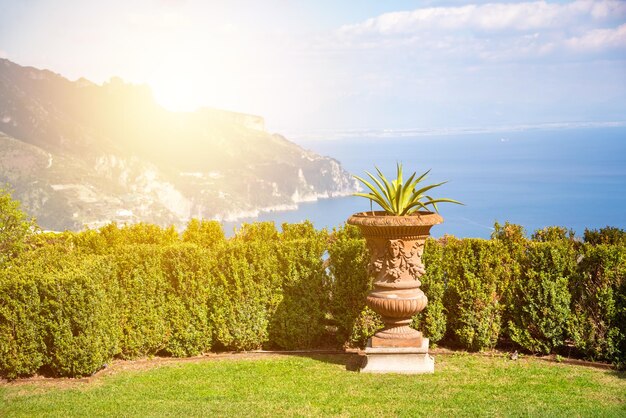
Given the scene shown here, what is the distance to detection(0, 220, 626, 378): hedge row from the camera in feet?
27.2

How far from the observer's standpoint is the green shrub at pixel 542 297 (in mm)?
8922

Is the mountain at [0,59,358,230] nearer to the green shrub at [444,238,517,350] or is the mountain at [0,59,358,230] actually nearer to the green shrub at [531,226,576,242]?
the green shrub at [531,226,576,242]

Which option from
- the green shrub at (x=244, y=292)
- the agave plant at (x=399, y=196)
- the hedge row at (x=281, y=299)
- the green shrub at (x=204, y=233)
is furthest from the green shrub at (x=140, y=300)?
the agave plant at (x=399, y=196)

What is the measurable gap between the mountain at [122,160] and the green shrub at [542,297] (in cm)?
10261

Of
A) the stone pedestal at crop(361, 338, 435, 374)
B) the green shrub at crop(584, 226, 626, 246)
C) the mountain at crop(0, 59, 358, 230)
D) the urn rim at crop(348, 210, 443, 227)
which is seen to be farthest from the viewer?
the mountain at crop(0, 59, 358, 230)

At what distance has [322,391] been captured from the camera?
7457mm

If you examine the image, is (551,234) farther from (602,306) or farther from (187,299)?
(187,299)

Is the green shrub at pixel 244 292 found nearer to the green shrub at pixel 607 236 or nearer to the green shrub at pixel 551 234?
the green shrub at pixel 551 234

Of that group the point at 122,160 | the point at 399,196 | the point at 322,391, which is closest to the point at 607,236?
the point at 399,196

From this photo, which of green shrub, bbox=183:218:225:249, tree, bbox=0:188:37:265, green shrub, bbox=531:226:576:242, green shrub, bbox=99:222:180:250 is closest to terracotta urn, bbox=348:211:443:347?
green shrub, bbox=531:226:576:242

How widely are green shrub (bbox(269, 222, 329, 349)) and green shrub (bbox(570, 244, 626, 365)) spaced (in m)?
3.58

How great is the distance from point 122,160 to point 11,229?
14016 centimetres

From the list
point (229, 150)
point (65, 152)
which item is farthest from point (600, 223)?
point (65, 152)

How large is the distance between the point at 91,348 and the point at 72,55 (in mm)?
171716
